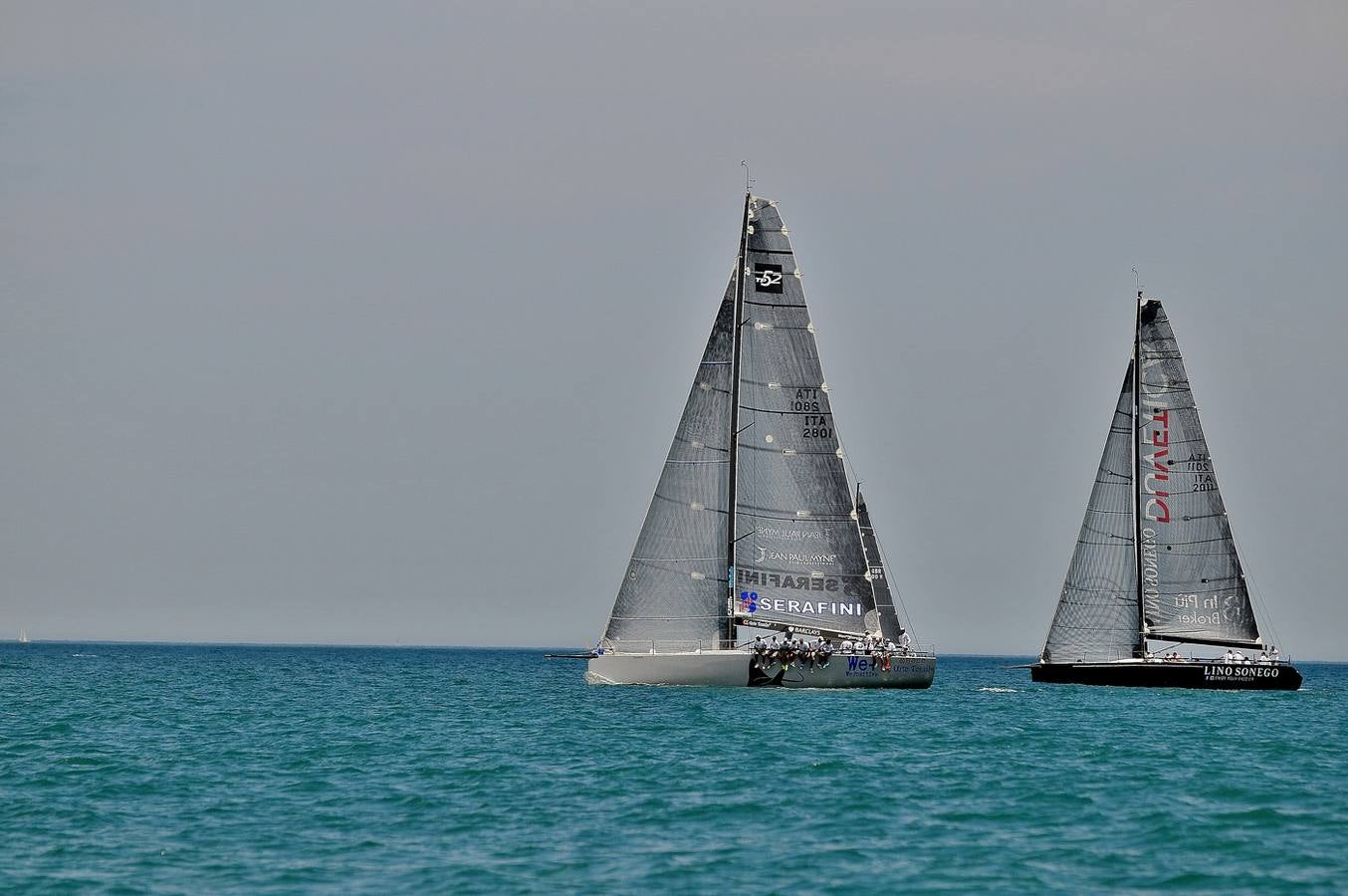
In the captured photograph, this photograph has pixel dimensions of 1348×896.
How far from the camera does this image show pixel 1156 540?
69.8 m

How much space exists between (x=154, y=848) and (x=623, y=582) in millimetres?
31883

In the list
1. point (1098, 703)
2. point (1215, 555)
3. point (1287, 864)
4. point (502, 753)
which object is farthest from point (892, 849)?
point (1215, 555)

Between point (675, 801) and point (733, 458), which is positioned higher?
point (733, 458)

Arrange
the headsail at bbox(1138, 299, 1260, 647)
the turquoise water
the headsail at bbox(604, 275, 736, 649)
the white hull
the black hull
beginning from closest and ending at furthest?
the turquoise water, the white hull, the headsail at bbox(604, 275, 736, 649), the black hull, the headsail at bbox(1138, 299, 1260, 647)

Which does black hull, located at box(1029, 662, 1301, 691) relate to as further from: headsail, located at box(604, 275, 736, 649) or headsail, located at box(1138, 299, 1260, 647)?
headsail, located at box(604, 275, 736, 649)

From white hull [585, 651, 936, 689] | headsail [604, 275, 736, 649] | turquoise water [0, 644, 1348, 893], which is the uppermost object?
headsail [604, 275, 736, 649]

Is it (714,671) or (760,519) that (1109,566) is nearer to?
(760,519)

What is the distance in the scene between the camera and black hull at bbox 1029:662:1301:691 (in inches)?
2603

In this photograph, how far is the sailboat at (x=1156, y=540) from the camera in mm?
69312

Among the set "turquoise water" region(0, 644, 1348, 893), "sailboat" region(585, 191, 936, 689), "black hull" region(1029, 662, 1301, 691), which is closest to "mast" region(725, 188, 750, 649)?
"sailboat" region(585, 191, 936, 689)

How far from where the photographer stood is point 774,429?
58031mm

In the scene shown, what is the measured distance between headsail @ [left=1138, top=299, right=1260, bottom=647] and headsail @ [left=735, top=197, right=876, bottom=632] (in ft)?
56.4

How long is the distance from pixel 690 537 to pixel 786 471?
421cm

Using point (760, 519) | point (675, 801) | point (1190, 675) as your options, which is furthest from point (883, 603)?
point (675, 801)
